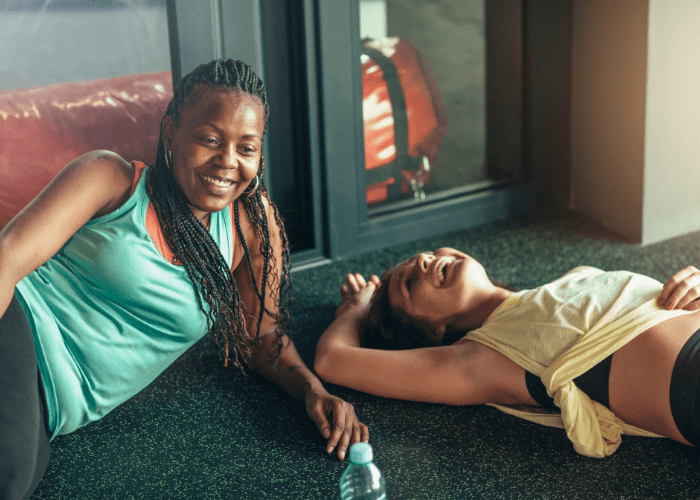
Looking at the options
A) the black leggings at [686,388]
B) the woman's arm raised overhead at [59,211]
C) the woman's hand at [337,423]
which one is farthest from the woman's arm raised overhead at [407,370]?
the woman's arm raised overhead at [59,211]

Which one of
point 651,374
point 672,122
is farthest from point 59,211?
point 672,122

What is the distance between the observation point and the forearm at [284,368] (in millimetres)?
1576

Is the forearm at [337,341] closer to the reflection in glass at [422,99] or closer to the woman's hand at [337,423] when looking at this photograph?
the woman's hand at [337,423]

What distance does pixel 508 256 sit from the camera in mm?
2494

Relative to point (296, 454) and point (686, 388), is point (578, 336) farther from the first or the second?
point (296, 454)

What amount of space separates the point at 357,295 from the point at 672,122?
138 cm

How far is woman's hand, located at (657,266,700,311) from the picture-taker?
4.47ft

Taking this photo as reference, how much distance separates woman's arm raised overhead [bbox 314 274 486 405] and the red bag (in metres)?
1.12

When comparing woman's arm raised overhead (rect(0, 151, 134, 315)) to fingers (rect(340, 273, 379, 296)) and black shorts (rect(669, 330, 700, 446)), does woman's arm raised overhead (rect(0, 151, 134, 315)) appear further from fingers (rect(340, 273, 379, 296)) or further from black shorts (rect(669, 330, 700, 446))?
black shorts (rect(669, 330, 700, 446))

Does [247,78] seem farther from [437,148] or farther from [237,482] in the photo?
[437,148]

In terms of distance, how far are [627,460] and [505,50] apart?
190cm

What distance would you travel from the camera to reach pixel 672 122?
249 cm

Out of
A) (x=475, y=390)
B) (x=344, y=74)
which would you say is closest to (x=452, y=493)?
(x=475, y=390)

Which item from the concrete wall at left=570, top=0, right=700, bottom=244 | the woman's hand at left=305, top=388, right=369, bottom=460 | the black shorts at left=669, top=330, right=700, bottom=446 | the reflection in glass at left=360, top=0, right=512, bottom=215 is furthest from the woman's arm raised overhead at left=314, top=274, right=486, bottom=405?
the concrete wall at left=570, top=0, right=700, bottom=244
